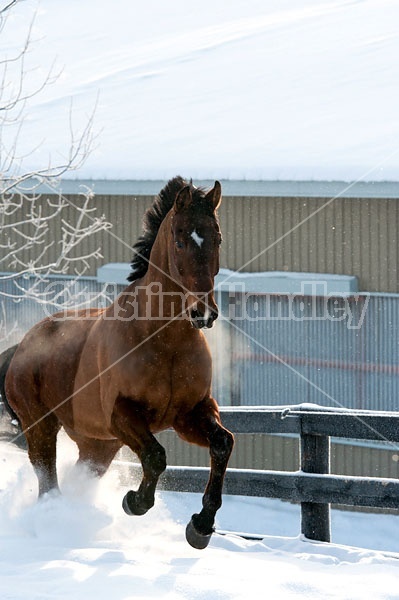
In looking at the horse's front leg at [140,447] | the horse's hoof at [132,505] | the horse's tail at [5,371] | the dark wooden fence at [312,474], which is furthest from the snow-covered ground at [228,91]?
the horse's hoof at [132,505]

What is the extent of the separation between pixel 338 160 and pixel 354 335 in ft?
6.60

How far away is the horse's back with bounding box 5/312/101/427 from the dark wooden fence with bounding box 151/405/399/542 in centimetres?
107

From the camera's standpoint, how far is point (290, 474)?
7.21m

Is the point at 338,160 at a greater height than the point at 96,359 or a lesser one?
greater

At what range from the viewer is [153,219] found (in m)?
6.43

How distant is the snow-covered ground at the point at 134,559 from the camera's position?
4883 mm

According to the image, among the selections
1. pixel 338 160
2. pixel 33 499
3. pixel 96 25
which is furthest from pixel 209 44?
pixel 33 499

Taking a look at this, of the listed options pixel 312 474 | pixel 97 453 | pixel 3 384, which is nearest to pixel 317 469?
pixel 312 474

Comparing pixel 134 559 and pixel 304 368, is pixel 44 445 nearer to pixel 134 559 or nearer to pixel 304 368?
pixel 134 559

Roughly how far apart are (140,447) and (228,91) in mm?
10925

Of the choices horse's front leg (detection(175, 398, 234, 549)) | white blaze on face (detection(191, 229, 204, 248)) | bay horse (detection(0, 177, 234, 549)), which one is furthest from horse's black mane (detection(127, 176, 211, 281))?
horse's front leg (detection(175, 398, 234, 549))

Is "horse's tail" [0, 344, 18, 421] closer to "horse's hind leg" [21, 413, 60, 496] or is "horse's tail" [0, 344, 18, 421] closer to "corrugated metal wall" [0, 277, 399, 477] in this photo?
"horse's hind leg" [21, 413, 60, 496]

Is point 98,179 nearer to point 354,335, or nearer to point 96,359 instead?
point 354,335

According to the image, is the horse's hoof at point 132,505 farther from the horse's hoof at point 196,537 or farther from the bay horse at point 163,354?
the horse's hoof at point 196,537
